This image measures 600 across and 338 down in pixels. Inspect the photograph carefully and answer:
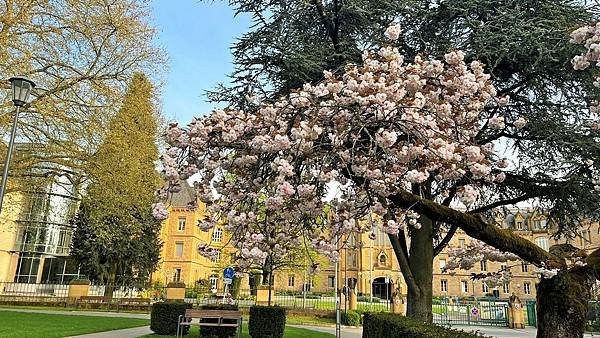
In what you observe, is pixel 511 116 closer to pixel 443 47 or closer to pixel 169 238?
pixel 443 47

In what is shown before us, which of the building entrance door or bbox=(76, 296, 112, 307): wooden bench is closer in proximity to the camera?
bbox=(76, 296, 112, 307): wooden bench

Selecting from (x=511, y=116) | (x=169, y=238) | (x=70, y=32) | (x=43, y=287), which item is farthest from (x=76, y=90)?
(x=169, y=238)

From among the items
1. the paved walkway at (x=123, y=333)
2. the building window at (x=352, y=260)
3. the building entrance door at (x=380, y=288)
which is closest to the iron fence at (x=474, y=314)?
the paved walkway at (x=123, y=333)

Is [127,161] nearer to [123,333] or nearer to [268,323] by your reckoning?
[123,333]

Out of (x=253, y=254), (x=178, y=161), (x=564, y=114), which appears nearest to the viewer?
(x=253, y=254)

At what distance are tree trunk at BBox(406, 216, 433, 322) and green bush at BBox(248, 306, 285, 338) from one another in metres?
4.03

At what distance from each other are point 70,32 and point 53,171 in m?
3.97

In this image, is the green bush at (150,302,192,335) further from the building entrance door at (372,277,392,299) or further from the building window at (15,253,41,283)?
the building entrance door at (372,277,392,299)

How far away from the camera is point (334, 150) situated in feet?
18.2

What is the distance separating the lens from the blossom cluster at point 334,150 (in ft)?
18.0

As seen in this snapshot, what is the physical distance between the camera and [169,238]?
152ft

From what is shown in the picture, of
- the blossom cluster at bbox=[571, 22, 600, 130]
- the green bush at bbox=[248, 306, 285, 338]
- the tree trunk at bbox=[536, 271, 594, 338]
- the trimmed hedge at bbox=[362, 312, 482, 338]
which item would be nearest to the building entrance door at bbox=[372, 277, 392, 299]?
the green bush at bbox=[248, 306, 285, 338]

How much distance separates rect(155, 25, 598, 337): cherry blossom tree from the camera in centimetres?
546

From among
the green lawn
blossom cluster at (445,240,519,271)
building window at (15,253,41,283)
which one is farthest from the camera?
building window at (15,253,41,283)
